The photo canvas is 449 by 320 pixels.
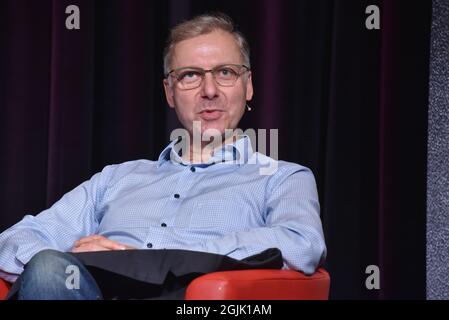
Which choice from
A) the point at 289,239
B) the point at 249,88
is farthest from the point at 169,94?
the point at 289,239

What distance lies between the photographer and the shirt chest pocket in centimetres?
184

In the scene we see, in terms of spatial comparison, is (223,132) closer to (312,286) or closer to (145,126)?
(145,126)

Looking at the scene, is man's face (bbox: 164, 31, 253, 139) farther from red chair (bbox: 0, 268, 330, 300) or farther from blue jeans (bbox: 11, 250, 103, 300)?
blue jeans (bbox: 11, 250, 103, 300)

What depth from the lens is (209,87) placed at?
205cm

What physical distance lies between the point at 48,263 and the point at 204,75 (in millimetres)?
870

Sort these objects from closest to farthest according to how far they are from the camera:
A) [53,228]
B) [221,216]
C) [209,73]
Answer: [221,216]
[53,228]
[209,73]

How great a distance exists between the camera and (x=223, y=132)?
82.1 inches

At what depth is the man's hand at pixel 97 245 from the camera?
1.70 meters
